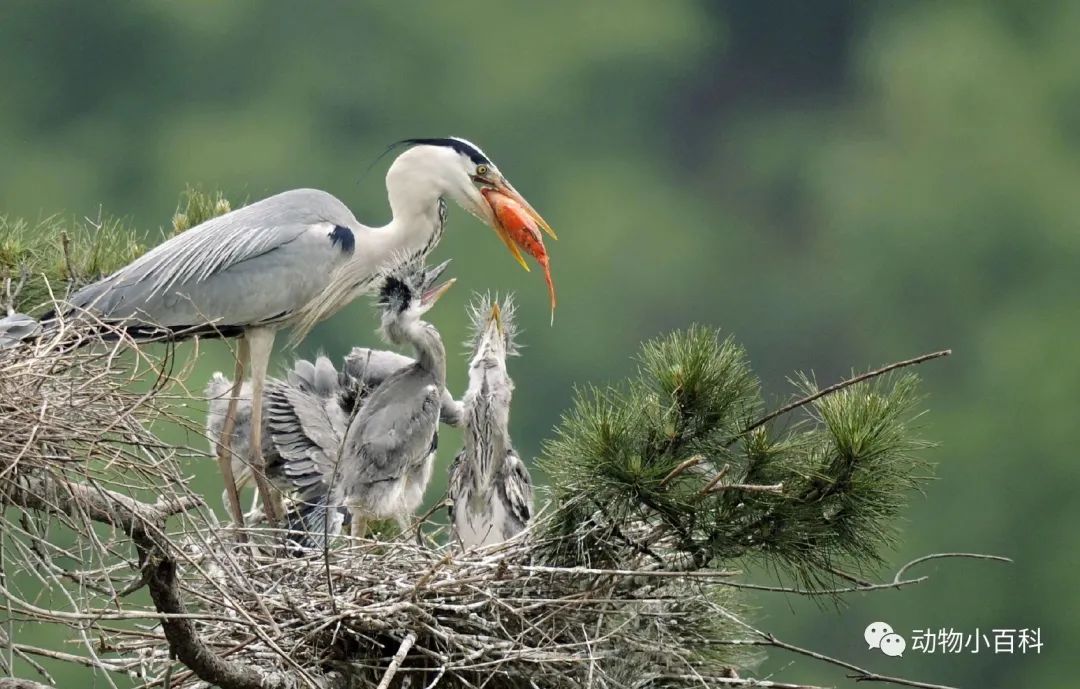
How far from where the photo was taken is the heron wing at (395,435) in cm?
381

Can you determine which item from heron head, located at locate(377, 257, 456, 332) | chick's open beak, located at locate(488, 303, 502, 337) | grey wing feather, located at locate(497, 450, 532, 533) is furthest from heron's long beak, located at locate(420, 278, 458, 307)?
grey wing feather, located at locate(497, 450, 532, 533)

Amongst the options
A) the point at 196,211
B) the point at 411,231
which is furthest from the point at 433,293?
the point at 196,211

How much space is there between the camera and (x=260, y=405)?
392cm

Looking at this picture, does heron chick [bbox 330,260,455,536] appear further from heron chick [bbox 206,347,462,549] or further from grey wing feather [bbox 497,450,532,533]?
grey wing feather [bbox 497,450,532,533]

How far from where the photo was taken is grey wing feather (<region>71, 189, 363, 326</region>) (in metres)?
3.82

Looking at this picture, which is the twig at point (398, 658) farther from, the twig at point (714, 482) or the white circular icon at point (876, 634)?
the white circular icon at point (876, 634)

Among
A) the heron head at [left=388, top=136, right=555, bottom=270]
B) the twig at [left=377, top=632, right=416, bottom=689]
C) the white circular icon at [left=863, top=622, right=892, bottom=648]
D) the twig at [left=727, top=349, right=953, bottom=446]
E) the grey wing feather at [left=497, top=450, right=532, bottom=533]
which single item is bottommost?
the twig at [left=377, top=632, right=416, bottom=689]

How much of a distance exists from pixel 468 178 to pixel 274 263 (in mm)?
481

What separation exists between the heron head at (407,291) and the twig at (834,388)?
3.32 ft

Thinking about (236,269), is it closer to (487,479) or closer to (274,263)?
(274,263)

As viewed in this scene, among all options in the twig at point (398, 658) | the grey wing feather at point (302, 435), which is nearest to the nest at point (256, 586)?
the twig at point (398, 658)

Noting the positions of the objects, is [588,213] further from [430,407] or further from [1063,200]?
[430,407]

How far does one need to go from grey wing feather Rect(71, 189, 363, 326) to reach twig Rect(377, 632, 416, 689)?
41.2 inches

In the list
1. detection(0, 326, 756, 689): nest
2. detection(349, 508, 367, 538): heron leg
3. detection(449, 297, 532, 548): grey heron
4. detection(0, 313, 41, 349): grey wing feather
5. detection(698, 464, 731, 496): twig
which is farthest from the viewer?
detection(349, 508, 367, 538): heron leg
